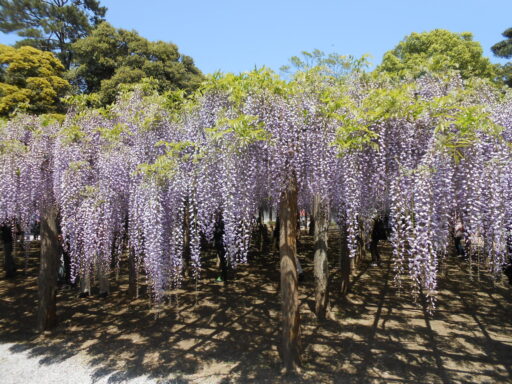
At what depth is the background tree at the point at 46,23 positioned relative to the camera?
23609 mm

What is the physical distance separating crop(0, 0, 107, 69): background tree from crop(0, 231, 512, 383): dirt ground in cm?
2085

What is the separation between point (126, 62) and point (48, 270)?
44.5 ft

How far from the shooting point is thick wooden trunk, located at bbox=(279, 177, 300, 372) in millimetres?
5885

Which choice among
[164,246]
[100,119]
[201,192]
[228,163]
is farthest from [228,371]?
[100,119]

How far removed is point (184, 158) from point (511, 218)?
5.36 meters

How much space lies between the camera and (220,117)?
584 centimetres

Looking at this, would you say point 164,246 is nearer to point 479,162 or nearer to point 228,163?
point 228,163

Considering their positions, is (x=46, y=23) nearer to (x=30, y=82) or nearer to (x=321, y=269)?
(x=30, y=82)

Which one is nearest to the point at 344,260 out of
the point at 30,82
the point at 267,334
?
the point at 267,334

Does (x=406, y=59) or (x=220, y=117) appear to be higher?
(x=406, y=59)

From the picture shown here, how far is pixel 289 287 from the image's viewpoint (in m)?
5.97

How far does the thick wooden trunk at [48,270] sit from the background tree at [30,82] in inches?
386

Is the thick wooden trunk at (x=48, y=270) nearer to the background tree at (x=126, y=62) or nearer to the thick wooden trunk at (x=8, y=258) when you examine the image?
the thick wooden trunk at (x=8, y=258)

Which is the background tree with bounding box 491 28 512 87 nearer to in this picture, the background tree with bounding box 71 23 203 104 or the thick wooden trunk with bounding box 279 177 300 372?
the background tree with bounding box 71 23 203 104
